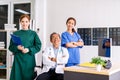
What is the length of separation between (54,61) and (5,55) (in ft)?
7.27

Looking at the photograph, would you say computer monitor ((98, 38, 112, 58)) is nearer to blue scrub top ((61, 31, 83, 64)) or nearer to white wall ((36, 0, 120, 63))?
blue scrub top ((61, 31, 83, 64))

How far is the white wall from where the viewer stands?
4070mm

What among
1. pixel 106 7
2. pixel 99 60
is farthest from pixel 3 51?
pixel 99 60

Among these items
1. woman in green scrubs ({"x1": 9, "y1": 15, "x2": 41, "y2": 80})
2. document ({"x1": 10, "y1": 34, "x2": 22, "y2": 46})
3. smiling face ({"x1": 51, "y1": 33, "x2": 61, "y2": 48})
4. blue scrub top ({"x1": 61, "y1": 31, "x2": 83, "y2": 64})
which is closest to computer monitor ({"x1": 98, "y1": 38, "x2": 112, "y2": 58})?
blue scrub top ({"x1": 61, "y1": 31, "x2": 83, "y2": 64})

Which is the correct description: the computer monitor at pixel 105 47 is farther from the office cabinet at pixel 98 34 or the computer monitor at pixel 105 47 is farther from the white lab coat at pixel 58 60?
the office cabinet at pixel 98 34

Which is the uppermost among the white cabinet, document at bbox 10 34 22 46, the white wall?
the white wall

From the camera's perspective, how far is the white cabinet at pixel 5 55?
4719mm

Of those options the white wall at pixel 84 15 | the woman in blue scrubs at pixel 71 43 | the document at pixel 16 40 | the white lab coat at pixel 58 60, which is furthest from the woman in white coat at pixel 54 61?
the white wall at pixel 84 15

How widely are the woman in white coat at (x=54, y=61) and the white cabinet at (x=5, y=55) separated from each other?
72.0 inches

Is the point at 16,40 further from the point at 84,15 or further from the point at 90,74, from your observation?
the point at 84,15

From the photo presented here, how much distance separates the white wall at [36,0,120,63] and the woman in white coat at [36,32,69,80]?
4.09ft

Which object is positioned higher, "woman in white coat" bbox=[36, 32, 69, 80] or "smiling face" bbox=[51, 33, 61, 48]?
"smiling face" bbox=[51, 33, 61, 48]

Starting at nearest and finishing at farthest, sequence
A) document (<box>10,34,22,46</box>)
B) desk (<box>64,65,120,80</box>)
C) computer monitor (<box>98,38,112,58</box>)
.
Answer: desk (<box>64,65,120,80</box>) → computer monitor (<box>98,38,112,58</box>) → document (<box>10,34,22,46</box>)

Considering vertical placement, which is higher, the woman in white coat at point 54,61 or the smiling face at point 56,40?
Result: the smiling face at point 56,40
